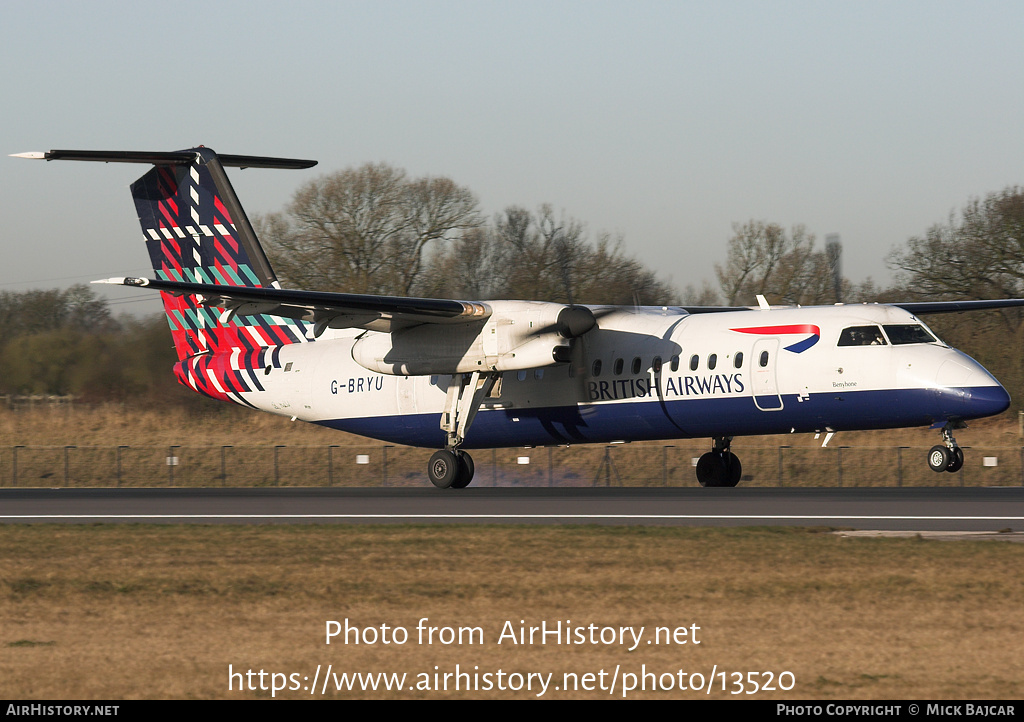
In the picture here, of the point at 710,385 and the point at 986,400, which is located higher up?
the point at 710,385

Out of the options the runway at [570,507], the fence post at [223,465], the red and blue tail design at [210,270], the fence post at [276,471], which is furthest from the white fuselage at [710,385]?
the fence post at [223,465]

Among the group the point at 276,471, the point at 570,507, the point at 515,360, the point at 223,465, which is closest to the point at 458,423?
the point at 515,360

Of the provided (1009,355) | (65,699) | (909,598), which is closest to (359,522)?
(909,598)

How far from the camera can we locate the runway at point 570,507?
17797 mm

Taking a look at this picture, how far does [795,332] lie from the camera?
23531mm

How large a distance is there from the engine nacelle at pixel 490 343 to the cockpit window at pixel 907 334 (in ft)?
19.3

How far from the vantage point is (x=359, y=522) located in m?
18.7

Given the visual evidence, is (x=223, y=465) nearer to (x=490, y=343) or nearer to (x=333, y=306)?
(x=333, y=306)

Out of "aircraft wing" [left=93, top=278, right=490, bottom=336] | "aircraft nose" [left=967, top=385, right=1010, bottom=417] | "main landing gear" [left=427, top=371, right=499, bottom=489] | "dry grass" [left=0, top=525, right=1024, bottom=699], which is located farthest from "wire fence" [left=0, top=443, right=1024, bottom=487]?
"dry grass" [left=0, top=525, right=1024, bottom=699]

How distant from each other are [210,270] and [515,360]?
32.1ft

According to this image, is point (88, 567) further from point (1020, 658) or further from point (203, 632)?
point (1020, 658)

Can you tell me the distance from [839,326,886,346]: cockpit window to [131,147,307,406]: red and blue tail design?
538 inches

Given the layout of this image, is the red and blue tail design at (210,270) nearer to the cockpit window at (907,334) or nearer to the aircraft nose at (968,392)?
the cockpit window at (907,334)

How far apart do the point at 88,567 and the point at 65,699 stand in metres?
6.35
